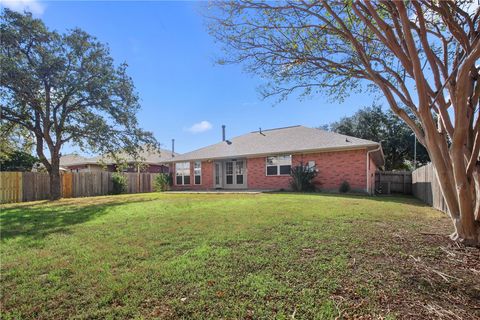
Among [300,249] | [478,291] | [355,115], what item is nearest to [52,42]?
[300,249]

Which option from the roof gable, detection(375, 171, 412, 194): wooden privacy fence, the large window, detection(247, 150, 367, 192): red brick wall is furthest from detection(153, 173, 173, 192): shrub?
detection(375, 171, 412, 194): wooden privacy fence

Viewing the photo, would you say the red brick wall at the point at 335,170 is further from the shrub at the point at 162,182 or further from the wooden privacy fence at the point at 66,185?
the wooden privacy fence at the point at 66,185

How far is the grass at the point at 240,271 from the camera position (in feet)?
9.23

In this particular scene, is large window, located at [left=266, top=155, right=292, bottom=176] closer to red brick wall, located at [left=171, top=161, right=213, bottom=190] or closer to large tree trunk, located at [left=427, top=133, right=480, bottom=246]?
red brick wall, located at [left=171, top=161, right=213, bottom=190]

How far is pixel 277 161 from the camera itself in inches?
740

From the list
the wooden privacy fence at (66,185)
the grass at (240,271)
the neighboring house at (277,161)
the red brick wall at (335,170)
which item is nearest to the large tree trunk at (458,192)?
the grass at (240,271)

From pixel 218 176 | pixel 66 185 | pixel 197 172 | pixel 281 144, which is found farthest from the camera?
pixel 197 172

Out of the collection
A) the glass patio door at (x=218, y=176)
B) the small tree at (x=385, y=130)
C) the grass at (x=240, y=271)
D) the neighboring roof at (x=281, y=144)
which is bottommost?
the grass at (x=240, y=271)

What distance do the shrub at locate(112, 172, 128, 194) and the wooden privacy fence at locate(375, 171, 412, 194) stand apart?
17197 mm

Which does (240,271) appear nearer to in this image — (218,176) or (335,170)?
(335,170)

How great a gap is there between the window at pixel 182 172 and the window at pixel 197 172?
A: 2.35ft

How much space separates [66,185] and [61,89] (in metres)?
6.43

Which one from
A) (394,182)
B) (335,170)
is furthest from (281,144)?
(394,182)

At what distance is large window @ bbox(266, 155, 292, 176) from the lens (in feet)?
60.1
